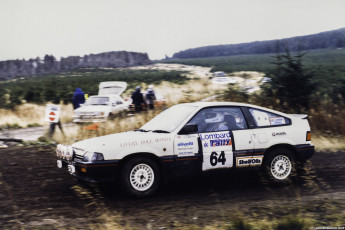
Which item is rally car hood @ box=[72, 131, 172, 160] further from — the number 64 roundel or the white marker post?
the white marker post

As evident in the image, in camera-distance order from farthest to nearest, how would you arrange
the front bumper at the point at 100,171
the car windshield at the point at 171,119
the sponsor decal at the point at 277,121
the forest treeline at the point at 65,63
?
the forest treeline at the point at 65,63, the sponsor decal at the point at 277,121, the car windshield at the point at 171,119, the front bumper at the point at 100,171

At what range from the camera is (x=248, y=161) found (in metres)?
7.03

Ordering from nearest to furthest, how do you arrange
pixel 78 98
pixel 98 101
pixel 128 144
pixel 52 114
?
pixel 128 144 → pixel 52 114 → pixel 78 98 → pixel 98 101

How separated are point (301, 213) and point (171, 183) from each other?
2776 millimetres

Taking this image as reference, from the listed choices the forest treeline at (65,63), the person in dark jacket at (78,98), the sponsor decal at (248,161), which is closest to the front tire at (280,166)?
the sponsor decal at (248,161)

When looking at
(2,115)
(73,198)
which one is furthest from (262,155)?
(2,115)

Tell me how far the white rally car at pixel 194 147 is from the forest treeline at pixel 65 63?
112 meters

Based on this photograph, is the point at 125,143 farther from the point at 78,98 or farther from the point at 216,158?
the point at 78,98

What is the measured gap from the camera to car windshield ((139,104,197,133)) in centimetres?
689

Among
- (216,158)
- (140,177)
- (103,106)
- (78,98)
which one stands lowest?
(140,177)

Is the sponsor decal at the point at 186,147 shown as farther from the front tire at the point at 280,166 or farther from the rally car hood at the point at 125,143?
the front tire at the point at 280,166

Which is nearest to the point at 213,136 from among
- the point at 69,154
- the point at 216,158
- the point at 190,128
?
the point at 216,158

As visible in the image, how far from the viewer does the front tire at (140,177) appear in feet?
20.6

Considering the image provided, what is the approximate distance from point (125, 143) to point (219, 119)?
5.78 ft
